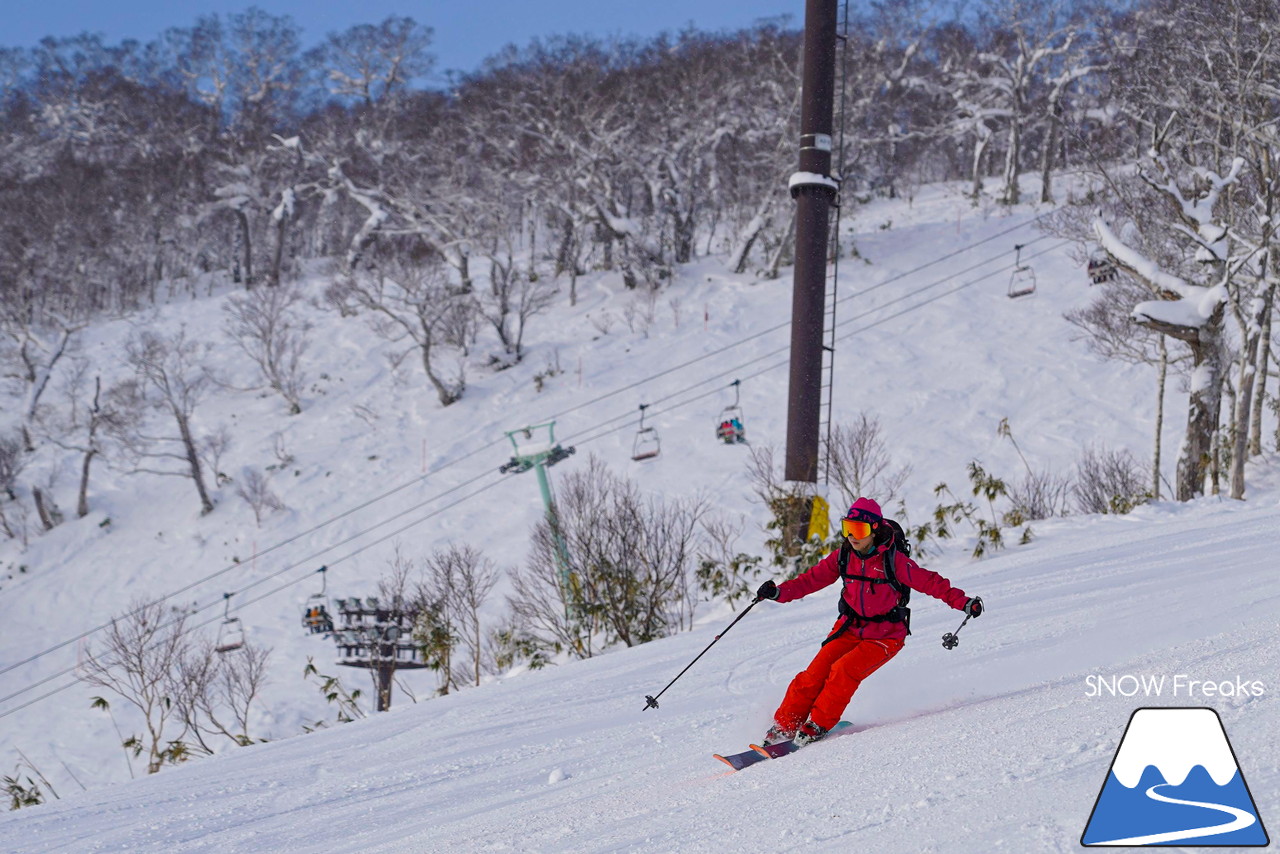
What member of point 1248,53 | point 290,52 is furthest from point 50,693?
point 290,52

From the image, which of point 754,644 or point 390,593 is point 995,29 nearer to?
point 390,593

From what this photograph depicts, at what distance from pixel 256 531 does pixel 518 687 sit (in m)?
20.1

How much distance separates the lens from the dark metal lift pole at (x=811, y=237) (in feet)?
40.9

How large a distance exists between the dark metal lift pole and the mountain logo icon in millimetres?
8528

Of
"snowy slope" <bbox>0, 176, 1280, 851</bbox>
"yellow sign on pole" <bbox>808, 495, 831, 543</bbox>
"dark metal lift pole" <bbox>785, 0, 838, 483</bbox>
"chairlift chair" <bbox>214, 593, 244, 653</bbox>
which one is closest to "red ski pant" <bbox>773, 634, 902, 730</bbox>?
"snowy slope" <bbox>0, 176, 1280, 851</bbox>

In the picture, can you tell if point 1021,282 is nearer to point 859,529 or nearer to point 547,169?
point 547,169

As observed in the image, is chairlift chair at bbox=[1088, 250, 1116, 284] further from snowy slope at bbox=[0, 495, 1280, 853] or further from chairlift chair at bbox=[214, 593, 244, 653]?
chairlift chair at bbox=[214, 593, 244, 653]

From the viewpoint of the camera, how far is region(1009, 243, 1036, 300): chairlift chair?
28.3 meters

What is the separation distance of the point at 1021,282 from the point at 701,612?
19962mm

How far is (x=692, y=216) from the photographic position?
38.9m

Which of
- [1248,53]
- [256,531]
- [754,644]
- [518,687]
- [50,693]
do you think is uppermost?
[1248,53]

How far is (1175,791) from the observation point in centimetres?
339

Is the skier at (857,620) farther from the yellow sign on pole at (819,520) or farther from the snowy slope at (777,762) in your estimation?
the yellow sign on pole at (819,520)

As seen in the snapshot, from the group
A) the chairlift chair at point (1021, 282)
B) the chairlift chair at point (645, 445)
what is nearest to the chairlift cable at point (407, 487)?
the chairlift chair at point (1021, 282)
